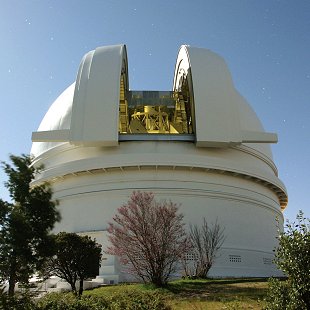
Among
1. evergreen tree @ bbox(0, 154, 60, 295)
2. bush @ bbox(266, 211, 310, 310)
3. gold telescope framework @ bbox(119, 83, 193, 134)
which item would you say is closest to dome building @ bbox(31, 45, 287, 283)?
gold telescope framework @ bbox(119, 83, 193, 134)

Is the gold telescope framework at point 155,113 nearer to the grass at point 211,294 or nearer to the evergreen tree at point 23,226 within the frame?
the grass at point 211,294

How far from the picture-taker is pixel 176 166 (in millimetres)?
21250

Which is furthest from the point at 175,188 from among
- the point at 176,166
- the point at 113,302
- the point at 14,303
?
the point at 14,303

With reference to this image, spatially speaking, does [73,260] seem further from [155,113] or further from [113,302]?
[155,113]

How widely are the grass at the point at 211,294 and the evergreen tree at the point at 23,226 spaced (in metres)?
3.10

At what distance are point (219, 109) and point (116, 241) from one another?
9.84 m

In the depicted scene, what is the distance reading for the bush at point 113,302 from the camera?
990 cm

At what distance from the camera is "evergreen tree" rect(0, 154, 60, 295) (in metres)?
11.1

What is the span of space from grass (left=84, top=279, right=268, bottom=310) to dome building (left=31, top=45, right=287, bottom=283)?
4520 millimetres

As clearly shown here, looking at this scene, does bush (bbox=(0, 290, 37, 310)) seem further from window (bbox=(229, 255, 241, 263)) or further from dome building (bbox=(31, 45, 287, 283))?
window (bbox=(229, 255, 241, 263))

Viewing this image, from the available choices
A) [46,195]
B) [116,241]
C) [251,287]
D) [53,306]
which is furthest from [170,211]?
[53,306]

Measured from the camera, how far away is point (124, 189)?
21141 mm

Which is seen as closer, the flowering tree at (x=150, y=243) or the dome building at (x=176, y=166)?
the flowering tree at (x=150, y=243)

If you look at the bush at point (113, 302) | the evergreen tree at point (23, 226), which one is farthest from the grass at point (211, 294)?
the evergreen tree at point (23, 226)
